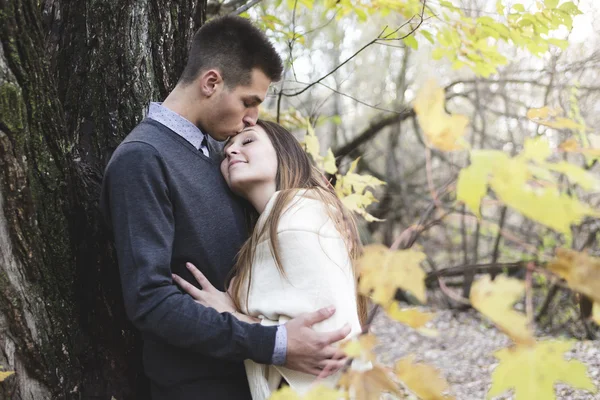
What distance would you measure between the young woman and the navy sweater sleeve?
11cm

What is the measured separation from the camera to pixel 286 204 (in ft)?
5.43

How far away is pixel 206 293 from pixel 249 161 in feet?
1.51

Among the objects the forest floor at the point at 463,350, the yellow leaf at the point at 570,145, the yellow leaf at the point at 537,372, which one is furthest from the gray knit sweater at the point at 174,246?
the forest floor at the point at 463,350

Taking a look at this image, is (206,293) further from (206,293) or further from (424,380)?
(424,380)

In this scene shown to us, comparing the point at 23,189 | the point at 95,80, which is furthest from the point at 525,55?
the point at 23,189

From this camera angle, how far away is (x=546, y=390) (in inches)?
31.3

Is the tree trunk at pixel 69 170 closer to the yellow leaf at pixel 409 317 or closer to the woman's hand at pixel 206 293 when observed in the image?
the woman's hand at pixel 206 293

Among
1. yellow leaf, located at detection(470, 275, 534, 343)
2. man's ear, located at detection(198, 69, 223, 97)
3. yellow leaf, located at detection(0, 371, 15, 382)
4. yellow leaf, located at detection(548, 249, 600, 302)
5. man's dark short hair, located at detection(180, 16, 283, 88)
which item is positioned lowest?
yellow leaf, located at detection(0, 371, 15, 382)

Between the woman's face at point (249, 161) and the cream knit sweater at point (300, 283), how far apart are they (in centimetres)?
21

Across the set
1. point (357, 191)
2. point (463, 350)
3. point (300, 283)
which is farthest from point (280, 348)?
point (463, 350)

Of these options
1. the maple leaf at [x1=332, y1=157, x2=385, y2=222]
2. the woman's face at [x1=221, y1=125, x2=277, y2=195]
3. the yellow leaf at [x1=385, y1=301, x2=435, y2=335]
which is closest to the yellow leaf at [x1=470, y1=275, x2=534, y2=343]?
the yellow leaf at [x1=385, y1=301, x2=435, y2=335]

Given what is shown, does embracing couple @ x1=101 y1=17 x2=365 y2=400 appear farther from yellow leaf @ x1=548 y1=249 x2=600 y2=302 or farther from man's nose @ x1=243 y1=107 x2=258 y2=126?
yellow leaf @ x1=548 y1=249 x2=600 y2=302

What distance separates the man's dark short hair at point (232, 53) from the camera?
6.06 feet

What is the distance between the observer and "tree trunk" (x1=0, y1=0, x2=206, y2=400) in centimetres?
144
